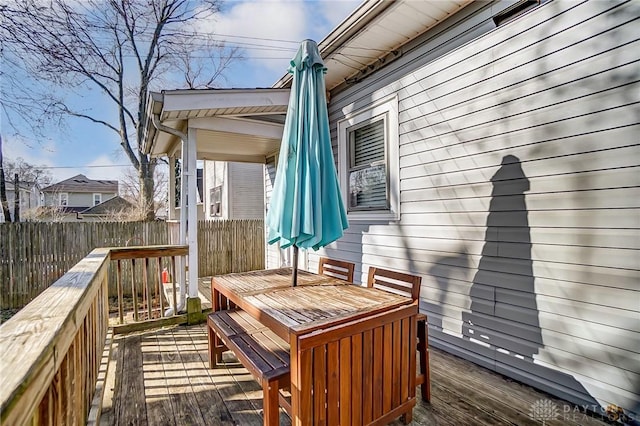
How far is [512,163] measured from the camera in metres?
2.70

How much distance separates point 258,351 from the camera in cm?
208

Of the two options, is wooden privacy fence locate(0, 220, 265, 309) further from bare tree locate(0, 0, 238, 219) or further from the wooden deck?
the wooden deck

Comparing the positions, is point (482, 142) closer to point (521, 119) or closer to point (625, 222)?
point (521, 119)

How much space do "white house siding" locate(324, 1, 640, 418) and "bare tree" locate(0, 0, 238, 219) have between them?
7.67m

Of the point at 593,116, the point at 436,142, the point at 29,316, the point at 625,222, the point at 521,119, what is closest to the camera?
the point at 29,316

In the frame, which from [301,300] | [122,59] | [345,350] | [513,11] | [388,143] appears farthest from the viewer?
[122,59]

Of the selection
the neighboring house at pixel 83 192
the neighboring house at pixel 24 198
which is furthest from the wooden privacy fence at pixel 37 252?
the neighboring house at pixel 83 192

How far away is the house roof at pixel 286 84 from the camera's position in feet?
10.6

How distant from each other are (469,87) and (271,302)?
277cm

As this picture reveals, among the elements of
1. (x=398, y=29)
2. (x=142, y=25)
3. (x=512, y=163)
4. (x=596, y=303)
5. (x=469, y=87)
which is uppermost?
(x=142, y=25)

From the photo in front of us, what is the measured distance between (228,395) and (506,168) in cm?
307

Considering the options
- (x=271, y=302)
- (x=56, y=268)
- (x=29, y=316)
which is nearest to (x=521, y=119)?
(x=271, y=302)

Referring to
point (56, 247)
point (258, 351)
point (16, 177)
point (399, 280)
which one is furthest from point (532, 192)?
point (16, 177)

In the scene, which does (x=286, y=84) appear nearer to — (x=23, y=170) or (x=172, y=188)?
(x=172, y=188)
